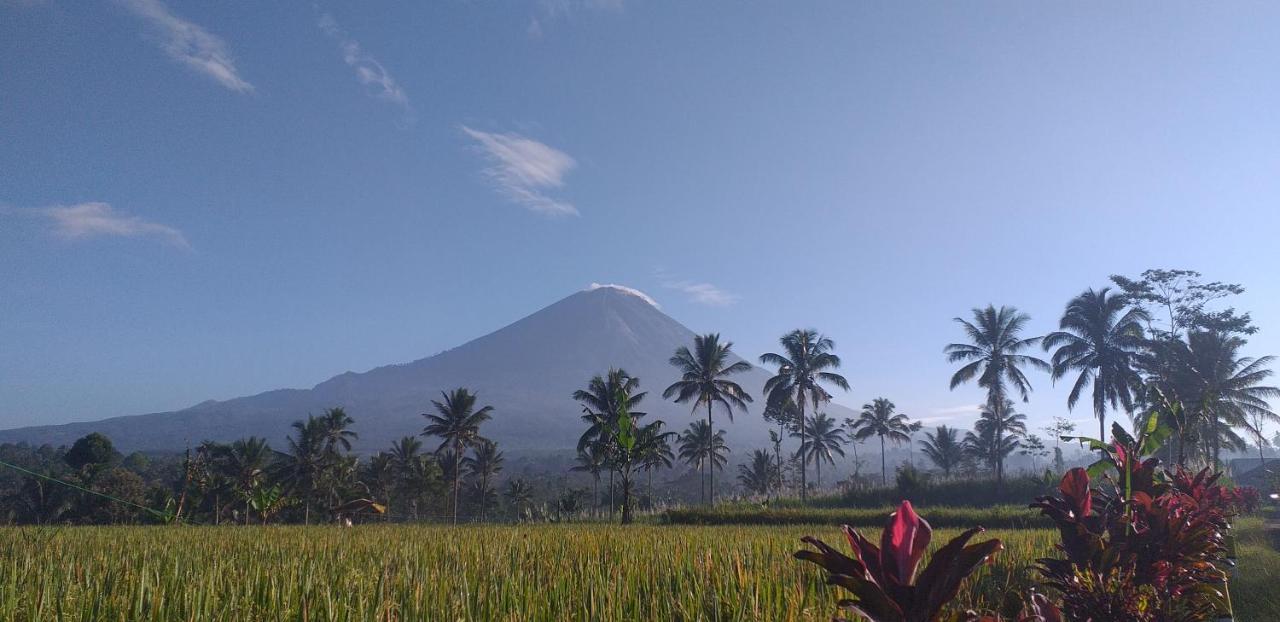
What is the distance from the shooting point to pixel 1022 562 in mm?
5797

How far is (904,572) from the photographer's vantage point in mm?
1827

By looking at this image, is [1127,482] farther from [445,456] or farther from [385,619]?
[445,456]

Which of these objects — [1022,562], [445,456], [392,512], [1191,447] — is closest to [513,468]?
[392,512]

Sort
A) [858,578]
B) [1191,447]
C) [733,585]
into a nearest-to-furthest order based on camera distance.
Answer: [858,578]
[733,585]
[1191,447]

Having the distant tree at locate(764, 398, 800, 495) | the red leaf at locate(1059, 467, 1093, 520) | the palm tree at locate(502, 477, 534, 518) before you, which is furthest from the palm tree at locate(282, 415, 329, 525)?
the red leaf at locate(1059, 467, 1093, 520)

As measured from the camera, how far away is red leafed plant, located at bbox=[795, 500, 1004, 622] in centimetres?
177

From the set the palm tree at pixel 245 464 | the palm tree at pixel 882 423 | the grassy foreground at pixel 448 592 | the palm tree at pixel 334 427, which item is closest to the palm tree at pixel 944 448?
the palm tree at pixel 882 423

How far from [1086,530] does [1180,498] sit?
1085 millimetres

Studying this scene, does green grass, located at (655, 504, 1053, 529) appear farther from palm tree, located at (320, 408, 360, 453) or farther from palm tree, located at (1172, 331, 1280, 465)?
palm tree, located at (320, 408, 360, 453)

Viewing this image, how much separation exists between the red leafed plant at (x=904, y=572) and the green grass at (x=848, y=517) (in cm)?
1967

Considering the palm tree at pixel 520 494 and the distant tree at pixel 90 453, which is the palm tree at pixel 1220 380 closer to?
the palm tree at pixel 520 494

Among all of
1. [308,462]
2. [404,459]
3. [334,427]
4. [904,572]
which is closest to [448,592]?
[904,572]

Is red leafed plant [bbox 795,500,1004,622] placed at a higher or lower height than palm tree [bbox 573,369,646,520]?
lower

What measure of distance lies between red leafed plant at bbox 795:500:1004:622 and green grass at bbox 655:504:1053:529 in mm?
19672
